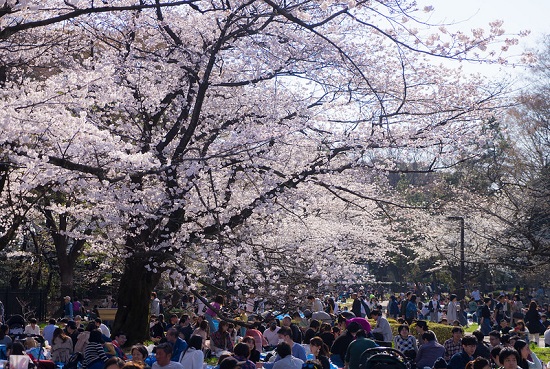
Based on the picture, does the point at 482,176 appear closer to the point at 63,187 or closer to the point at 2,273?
the point at 2,273

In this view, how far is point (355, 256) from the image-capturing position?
28.7m

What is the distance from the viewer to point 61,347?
1211 centimetres

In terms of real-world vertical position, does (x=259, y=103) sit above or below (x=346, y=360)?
above

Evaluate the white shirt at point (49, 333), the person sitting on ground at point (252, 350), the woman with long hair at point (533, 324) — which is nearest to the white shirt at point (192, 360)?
the person sitting on ground at point (252, 350)

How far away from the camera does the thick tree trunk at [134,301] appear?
15328 mm

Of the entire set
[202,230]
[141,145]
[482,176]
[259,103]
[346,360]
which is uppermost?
[482,176]

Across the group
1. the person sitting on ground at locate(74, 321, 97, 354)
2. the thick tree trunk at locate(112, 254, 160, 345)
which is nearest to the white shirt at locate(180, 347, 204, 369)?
the person sitting on ground at locate(74, 321, 97, 354)

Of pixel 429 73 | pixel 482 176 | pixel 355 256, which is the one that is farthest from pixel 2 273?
pixel 482 176

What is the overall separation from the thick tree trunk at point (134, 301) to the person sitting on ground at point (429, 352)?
666cm

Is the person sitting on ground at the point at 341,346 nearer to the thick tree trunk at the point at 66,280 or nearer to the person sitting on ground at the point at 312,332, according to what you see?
the person sitting on ground at the point at 312,332

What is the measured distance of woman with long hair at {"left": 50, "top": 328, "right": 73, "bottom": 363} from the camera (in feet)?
39.5

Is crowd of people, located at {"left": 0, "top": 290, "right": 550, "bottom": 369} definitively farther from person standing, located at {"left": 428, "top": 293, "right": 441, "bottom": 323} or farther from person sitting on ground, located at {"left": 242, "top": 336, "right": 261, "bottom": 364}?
person standing, located at {"left": 428, "top": 293, "right": 441, "bottom": 323}

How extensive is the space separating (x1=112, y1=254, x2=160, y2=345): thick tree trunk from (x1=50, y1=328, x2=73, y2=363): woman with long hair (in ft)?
10.5

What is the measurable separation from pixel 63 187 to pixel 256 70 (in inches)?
187
